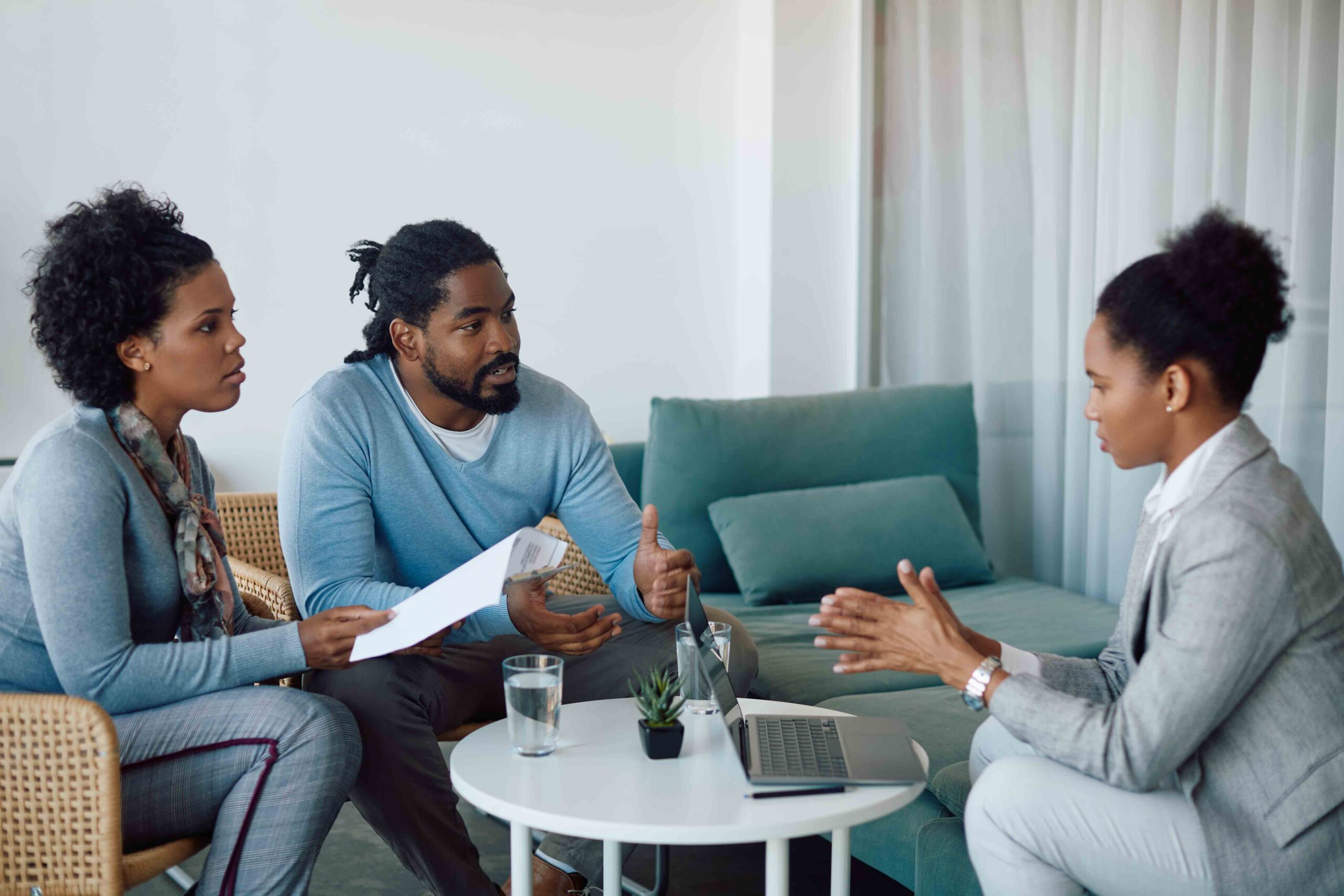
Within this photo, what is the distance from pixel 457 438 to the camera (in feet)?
6.92

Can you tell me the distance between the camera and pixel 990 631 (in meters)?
2.58

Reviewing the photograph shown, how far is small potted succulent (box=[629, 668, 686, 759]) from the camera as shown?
1.48m

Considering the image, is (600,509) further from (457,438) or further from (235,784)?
(235,784)

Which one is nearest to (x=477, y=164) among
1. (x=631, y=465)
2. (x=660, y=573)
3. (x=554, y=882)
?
(x=631, y=465)

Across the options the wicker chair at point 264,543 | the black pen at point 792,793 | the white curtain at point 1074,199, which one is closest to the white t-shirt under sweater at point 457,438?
the wicker chair at point 264,543

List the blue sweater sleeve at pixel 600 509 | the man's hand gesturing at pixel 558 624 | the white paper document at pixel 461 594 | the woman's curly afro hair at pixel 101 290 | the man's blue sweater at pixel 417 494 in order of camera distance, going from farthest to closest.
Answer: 1. the blue sweater sleeve at pixel 600 509
2. the man's blue sweater at pixel 417 494
3. the man's hand gesturing at pixel 558 624
4. the woman's curly afro hair at pixel 101 290
5. the white paper document at pixel 461 594

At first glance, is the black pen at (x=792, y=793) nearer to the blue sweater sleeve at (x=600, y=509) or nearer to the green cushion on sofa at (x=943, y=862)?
the green cushion on sofa at (x=943, y=862)

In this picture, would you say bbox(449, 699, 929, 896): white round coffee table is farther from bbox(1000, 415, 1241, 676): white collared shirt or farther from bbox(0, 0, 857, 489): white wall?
bbox(0, 0, 857, 489): white wall

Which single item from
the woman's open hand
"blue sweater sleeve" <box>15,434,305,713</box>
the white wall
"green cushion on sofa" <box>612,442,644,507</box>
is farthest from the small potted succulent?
the white wall

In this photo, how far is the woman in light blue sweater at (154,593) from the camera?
4.91 ft

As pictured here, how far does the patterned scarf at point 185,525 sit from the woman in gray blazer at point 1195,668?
0.87 meters

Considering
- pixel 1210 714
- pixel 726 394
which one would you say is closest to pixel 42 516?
pixel 1210 714

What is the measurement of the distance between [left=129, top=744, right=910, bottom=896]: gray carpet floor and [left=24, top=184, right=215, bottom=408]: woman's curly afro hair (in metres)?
1.10

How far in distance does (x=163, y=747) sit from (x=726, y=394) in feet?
7.92
